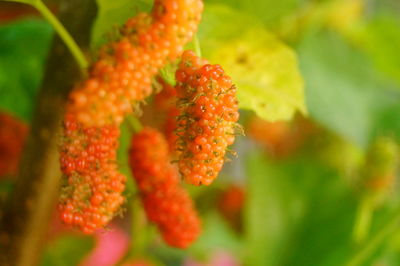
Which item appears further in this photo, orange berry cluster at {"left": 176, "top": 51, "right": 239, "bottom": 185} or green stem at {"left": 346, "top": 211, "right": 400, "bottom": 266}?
green stem at {"left": 346, "top": 211, "right": 400, "bottom": 266}

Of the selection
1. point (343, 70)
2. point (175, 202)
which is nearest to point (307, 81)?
point (343, 70)

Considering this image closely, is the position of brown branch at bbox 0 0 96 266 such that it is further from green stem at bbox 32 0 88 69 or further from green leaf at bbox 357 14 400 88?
green leaf at bbox 357 14 400 88

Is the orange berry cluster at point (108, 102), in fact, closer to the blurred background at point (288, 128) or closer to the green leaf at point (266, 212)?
the blurred background at point (288, 128)

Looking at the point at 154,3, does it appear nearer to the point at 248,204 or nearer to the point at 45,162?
the point at 45,162

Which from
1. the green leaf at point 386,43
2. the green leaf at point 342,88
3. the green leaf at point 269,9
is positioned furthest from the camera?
the green leaf at point 386,43

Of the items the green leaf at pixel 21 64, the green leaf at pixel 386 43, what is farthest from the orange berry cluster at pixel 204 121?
the green leaf at pixel 386 43

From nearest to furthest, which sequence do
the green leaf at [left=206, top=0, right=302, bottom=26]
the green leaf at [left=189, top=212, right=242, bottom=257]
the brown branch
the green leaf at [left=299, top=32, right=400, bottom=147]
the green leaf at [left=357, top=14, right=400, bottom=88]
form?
1. the brown branch
2. the green leaf at [left=206, top=0, right=302, bottom=26]
3. the green leaf at [left=299, top=32, right=400, bottom=147]
4. the green leaf at [left=357, top=14, right=400, bottom=88]
5. the green leaf at [left=189, top=212, right=242, bottom=257]

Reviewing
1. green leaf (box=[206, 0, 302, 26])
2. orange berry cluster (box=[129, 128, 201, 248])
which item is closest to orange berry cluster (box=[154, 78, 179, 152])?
orange berry cluster (box=[129, 128, 201, 248])
